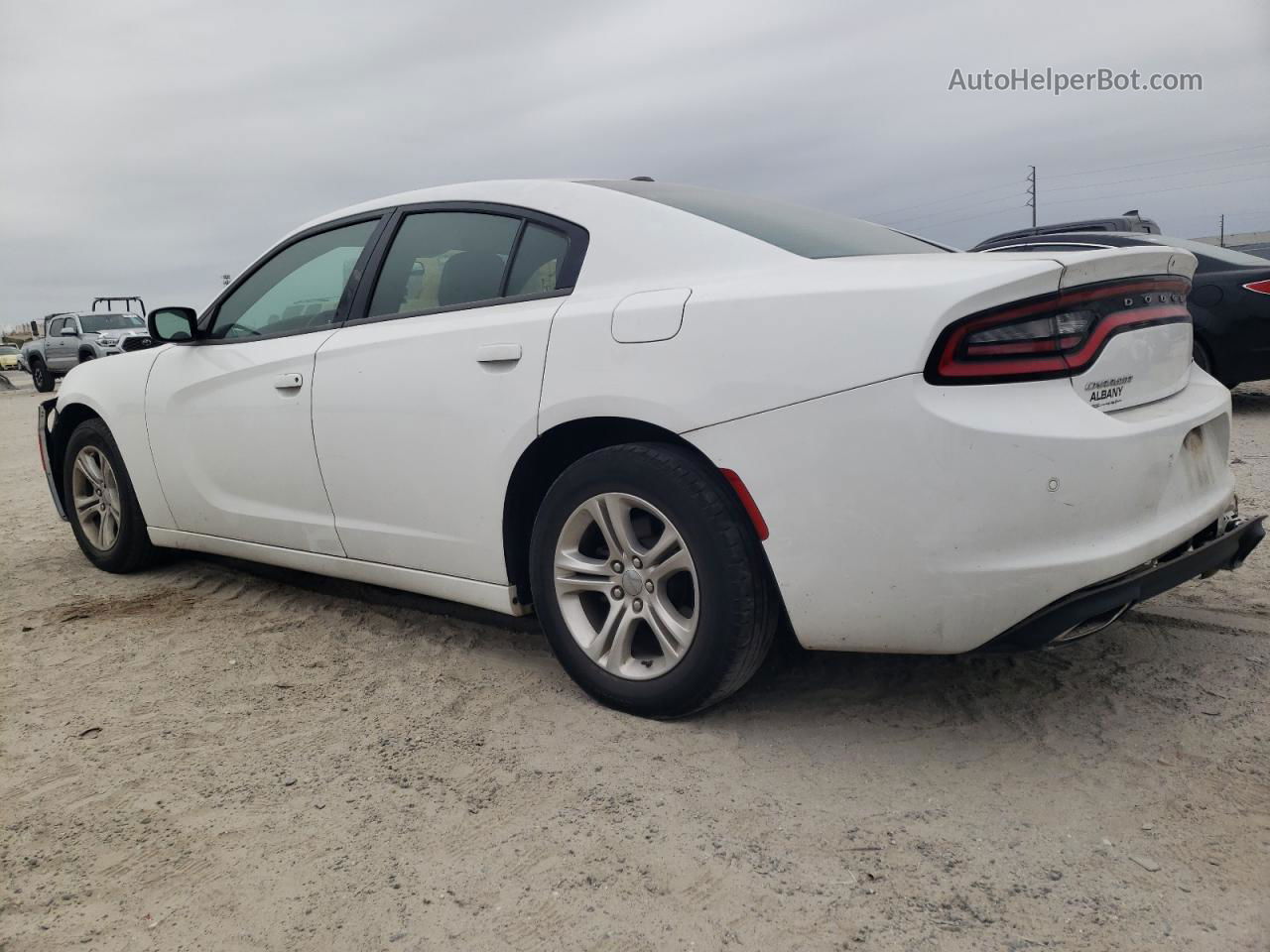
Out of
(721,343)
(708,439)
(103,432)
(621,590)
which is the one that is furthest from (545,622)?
(103,432)

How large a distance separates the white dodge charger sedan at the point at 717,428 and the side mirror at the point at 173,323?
48 centimetres

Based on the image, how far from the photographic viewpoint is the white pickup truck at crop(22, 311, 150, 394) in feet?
73.5

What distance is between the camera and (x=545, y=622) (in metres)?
2.95

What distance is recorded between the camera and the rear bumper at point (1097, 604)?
2.23m

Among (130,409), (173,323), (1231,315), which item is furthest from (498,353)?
(1231,315)

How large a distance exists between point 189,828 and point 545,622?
3.50ft

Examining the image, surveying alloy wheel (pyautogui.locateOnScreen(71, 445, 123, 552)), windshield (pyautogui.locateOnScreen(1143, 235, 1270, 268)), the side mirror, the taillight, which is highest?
the side mirror

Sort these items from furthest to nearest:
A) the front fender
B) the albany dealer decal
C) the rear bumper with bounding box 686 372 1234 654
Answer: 1. the front fender
2. the albany dealer decal
3. the rear bumper with bounding box 686 372 1234 654

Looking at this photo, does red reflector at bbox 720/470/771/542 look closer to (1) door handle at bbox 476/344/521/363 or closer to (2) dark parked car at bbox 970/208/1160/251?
(1) door handle at bbox 476/344/521/363

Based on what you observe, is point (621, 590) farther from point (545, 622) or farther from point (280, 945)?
point (280, 945)

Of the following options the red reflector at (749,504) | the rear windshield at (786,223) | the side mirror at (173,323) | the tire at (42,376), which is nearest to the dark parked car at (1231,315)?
the rear windshield at (786,223)

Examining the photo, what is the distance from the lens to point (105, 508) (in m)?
4.77

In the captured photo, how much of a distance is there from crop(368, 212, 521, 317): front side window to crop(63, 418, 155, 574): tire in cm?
195

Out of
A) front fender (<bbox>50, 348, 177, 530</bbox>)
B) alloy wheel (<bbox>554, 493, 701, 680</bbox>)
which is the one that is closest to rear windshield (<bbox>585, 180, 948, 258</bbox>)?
alloy wheel (<bbox>554, 493, 701, 680</bbox>)
